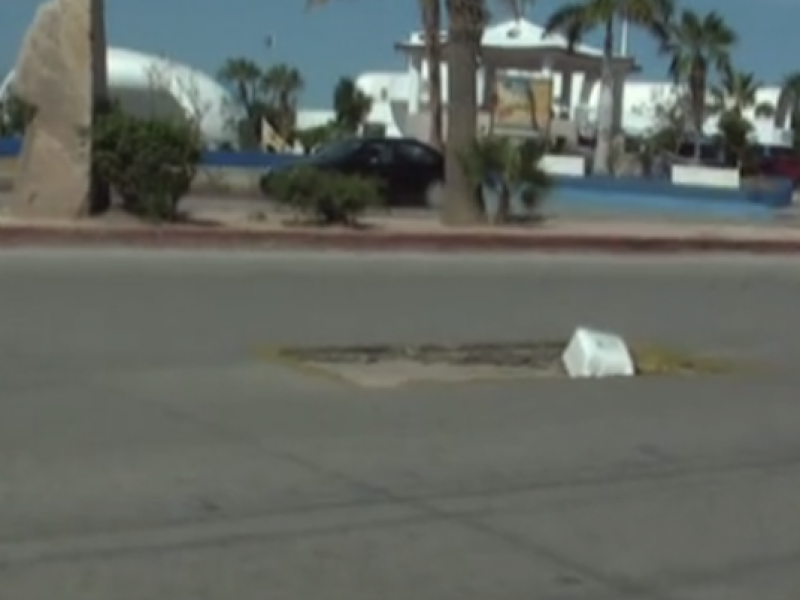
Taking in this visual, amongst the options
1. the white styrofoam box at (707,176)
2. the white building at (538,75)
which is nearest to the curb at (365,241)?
the white styrofoam box at (707,176)

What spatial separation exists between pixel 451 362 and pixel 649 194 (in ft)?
125

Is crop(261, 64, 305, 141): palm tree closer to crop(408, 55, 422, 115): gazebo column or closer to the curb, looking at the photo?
crop(408, 55, 422, 115): gazebo column

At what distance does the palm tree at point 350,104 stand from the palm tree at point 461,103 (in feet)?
186

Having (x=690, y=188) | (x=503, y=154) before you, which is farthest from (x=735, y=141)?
(x=503, y=154)

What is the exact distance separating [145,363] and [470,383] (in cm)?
226

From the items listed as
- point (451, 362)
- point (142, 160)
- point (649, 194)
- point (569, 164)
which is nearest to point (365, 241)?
point (142, 160)

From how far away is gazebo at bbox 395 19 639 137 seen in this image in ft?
255

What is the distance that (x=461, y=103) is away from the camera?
3184 centimetres

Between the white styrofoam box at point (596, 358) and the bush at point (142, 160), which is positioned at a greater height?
the bush at point (142, 160)

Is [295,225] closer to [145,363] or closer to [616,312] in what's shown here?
[616,312]

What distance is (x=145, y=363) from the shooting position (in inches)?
543

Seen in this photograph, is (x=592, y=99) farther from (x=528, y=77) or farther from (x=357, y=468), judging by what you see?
(x=357, y=468)

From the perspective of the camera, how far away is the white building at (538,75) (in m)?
80.1

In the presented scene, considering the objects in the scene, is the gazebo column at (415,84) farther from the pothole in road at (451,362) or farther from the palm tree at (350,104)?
the pothole in road at (451,362)
